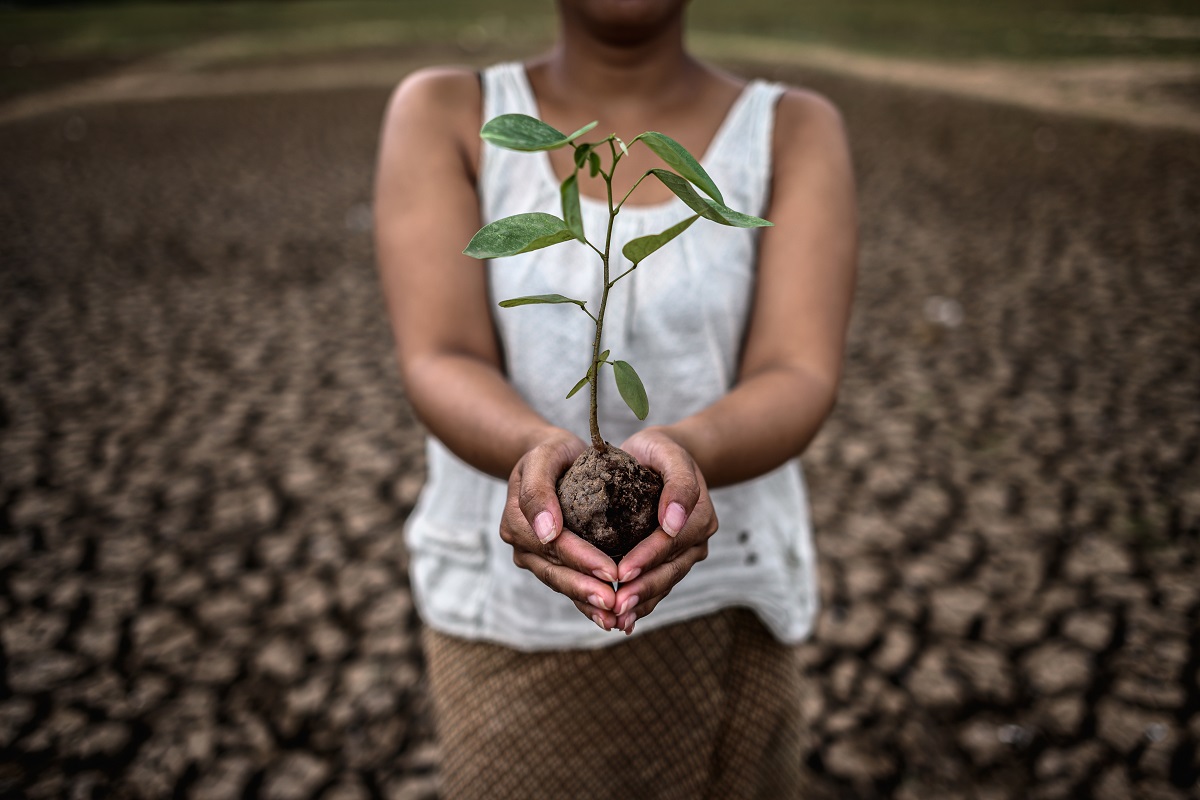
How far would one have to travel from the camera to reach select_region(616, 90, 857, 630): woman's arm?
112cm

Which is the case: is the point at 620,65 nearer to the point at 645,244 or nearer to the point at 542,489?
the point at 645,244

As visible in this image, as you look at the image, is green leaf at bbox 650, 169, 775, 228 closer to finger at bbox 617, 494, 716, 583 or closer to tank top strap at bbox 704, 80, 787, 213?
finger at bbox 617, 494, 716, 583

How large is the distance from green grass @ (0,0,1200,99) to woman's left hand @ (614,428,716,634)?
39.9 ft

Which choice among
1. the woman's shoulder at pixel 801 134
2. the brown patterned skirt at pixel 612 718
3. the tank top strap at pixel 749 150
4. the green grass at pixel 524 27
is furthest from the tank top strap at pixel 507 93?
the green grass at pixel 524 27

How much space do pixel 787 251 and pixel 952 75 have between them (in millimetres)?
11020

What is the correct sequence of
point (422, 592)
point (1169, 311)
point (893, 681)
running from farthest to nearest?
1. point (1169, 311)
2. point (893, 681)
3. point (422, 592)

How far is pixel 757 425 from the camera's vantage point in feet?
3.76

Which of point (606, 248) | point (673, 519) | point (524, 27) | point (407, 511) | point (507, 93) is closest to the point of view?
point (606, 248)

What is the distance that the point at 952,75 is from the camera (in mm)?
10547

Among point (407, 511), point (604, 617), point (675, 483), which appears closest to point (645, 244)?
point (675, 483)

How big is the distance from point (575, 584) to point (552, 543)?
0.17 feet


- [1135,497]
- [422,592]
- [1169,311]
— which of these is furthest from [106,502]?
[1169,311]

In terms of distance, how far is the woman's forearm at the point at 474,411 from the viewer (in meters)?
1.08

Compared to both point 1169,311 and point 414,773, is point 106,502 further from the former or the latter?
point 1169,311
